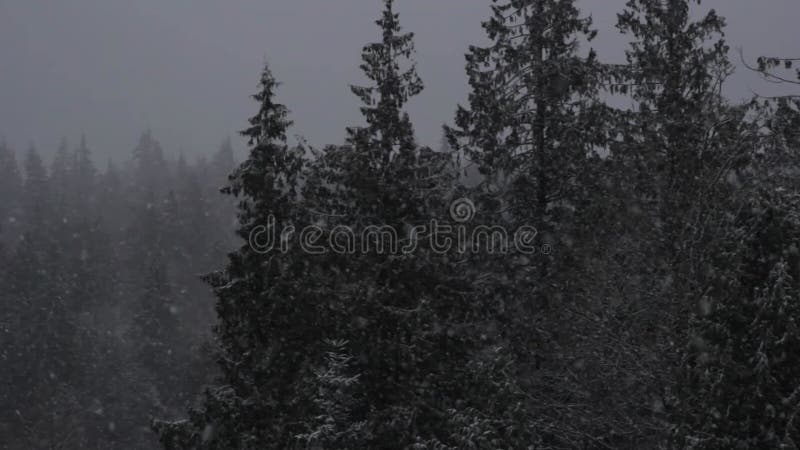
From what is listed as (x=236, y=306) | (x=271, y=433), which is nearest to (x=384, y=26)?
(x=236, y=306)

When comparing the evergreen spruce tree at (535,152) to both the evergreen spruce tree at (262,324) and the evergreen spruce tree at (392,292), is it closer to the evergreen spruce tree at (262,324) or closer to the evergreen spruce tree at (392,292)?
the evergreen spruce tree at (392,292)

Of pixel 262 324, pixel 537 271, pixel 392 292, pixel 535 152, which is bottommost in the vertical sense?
pixel 262 324

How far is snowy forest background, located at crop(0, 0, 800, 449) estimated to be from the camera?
27.4ft

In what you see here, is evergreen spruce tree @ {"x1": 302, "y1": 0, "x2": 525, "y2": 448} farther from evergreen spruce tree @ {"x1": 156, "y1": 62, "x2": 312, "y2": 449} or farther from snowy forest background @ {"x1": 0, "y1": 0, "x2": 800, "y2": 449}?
evergreen spruce tree @ {"x1": 156, "y1": 62, "x2": 312, "y2": 449}

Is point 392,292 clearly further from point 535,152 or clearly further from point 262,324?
point 535,152

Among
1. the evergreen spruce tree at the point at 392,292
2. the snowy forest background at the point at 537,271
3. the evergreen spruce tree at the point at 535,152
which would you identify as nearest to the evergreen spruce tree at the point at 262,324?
the snowy forest background at the point at 537,271

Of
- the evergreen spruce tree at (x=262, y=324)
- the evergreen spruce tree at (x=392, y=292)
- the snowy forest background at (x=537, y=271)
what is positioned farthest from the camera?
the evergreen spruce tree at (x=262, y=324)

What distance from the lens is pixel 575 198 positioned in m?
14.0

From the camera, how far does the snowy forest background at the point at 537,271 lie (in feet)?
27.4

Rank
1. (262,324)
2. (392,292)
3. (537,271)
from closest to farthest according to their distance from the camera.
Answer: (392,292), (262,324), (537,271)

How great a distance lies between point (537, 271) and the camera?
45.5 feet

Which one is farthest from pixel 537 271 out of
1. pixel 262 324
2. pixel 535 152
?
pixel 262 324

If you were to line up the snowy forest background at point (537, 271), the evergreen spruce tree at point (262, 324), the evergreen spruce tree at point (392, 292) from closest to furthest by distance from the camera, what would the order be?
the snowy forest background at point (537, 271)
the evergreen spruce tree at point (392, 292)
the evergreen spruce tree at point (262, 324)

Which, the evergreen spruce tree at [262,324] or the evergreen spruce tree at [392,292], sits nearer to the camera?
the evergreen spruce tree at [392,292]
